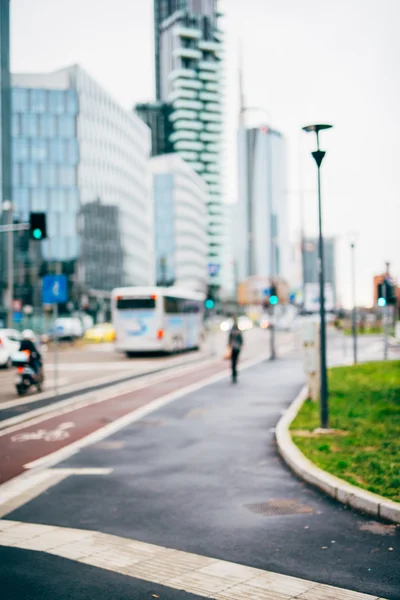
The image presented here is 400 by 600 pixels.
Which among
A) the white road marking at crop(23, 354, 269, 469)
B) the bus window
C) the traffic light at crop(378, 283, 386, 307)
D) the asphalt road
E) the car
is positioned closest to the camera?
the asphalt road

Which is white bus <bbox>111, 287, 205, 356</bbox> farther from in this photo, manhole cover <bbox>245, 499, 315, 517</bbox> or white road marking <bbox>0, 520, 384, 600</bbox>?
white road marking <bbox>0, 520, 384, 600</bbox>

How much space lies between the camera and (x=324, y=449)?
980 centimetres

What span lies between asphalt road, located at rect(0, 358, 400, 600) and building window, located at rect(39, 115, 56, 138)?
85326 mm

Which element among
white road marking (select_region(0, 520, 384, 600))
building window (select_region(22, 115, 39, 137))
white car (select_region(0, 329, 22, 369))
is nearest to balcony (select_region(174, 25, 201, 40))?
building window (select_region(22, 115, 39, 137))

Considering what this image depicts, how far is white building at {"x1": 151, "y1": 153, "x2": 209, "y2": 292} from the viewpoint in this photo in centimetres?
15238

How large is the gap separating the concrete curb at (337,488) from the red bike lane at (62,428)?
336 cm

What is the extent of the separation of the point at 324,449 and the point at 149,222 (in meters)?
126

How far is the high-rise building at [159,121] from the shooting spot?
643 ft

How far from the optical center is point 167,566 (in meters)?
5.55

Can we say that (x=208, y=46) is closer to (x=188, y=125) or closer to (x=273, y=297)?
(x=188, y=125)

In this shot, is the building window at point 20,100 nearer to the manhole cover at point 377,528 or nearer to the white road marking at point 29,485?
the white road marking at point 29,485

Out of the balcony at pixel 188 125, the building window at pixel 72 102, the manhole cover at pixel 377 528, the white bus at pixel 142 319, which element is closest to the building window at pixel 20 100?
the building window at pixel 72 102

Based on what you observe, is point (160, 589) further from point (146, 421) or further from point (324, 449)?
point (146, 421)

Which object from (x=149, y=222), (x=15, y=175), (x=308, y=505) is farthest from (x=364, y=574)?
(x=149, y=222)
